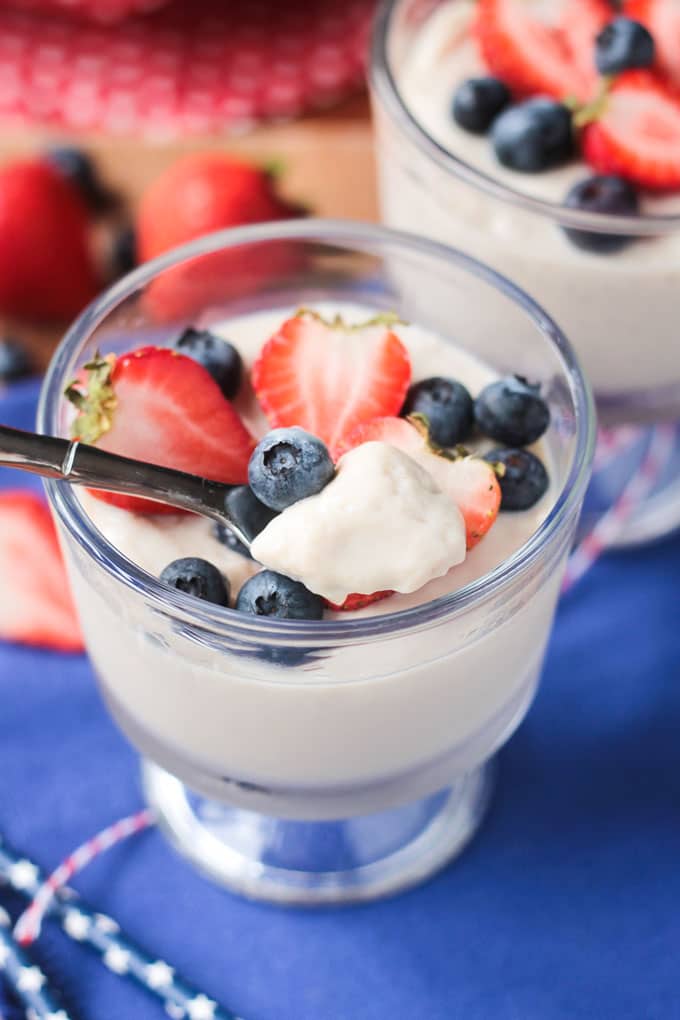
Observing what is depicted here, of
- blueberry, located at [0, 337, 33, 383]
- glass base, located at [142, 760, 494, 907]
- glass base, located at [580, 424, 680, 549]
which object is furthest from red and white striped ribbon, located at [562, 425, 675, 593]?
blueberry, located at [0, 337, 33, 383]

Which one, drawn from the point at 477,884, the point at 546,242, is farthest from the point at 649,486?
the point at 477,884

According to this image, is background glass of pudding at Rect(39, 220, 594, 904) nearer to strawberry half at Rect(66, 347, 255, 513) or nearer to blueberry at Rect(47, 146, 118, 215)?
strawberry half at Rect(66, 347, 255, 513)

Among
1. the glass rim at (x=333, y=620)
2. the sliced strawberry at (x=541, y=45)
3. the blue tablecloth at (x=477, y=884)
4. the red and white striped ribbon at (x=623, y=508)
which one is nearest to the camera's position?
the glass rim at (x=333, y=620)

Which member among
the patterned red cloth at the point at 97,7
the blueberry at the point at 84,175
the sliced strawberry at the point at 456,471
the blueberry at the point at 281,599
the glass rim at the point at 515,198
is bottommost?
the blueberry at the point at 84,175

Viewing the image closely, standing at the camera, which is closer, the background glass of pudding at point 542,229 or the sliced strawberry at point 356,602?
the sliced strawberry at point 356,602

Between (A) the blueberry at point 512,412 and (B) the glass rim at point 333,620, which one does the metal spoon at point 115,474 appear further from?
(A) the blueberry at point 512,412

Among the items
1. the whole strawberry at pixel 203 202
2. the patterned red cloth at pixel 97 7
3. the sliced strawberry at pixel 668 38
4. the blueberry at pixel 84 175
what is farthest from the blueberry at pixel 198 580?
the patterned red cloth at pixel 97 7
